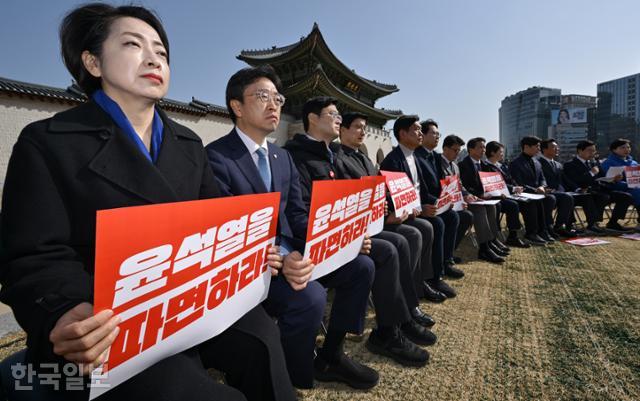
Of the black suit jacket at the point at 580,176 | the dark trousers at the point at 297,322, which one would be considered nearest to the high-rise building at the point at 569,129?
the black suit jacket at the point at 580,176

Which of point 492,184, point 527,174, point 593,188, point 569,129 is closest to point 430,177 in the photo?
point 492,184

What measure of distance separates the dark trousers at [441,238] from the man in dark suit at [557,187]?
3.64 metres

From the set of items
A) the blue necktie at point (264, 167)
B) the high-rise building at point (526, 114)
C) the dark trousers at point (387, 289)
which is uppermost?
the high-rise building at point (526, 114)

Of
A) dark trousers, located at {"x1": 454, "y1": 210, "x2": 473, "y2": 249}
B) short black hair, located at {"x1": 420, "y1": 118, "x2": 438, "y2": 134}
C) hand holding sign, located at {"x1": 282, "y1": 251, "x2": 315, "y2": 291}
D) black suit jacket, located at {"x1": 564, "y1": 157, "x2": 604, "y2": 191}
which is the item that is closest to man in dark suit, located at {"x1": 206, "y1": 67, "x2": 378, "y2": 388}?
hand holding sign, located at {"x1": 282, "y1": 251, "x2": 315, "y2": 291}

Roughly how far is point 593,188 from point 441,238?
19.3 feet

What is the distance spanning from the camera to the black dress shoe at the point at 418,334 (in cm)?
217

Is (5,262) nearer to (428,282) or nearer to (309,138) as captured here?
(309,138)

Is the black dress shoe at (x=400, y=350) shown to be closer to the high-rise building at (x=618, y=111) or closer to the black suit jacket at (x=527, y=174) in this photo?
the black suit jacket at (x=527, y=174)

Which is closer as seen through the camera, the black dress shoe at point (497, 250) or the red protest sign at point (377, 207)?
the red protest sign at point (377, 207)

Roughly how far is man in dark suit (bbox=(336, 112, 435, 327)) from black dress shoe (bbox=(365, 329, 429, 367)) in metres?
0.41

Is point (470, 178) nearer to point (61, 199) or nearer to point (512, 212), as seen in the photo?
point (512, 212)

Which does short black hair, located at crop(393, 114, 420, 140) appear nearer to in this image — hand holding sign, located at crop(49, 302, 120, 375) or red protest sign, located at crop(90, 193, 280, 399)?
red protest sign, located at crop(90, 193, 280, 399)

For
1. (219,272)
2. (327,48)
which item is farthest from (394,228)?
(327,48)

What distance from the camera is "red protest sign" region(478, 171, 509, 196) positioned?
474cm
